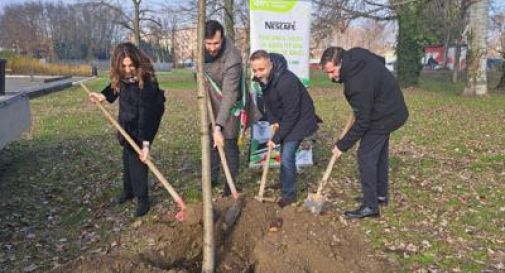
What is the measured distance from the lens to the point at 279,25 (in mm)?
6988

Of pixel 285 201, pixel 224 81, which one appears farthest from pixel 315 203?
pixel 224 81

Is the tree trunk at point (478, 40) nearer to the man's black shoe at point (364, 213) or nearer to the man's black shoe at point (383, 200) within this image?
the man's black shoe at point (383, 200)

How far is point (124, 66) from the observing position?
509 centimetres

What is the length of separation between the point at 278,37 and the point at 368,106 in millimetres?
2432

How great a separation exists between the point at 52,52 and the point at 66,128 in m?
59.2

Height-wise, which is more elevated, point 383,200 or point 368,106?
point 368,106

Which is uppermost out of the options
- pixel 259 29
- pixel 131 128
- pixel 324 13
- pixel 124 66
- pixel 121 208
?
pixel 324 13

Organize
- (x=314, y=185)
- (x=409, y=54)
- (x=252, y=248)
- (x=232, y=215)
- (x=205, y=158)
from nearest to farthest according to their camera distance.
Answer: (x=205, y=158)
(x=252, y=248)
(x=232, y=215)
(x=314, y=185)
(x=409, y=54)

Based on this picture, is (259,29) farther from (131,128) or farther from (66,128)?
(66,128)

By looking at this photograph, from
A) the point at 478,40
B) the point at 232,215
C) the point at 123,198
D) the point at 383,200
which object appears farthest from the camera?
the point at 478,40

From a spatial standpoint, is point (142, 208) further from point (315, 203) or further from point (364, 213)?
point (364, 213)

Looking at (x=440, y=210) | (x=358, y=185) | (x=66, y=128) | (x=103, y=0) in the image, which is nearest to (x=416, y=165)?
(x=358, y=185)

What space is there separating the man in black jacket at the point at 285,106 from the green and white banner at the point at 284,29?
1.63m

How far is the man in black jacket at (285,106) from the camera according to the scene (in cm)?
514
